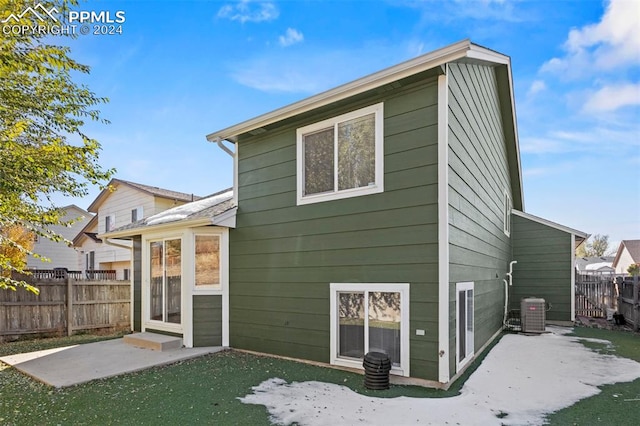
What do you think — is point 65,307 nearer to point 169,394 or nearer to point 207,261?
point 207,261

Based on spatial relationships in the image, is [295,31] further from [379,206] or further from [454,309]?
[454,309]

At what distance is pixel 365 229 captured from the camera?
5430mm

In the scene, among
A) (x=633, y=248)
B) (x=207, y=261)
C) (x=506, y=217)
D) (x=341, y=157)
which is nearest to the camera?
(x=341, y=157)

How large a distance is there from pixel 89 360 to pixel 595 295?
13519 mm

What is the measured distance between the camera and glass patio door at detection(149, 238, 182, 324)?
24.9 ft

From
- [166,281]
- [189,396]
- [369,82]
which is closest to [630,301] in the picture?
[369,82]

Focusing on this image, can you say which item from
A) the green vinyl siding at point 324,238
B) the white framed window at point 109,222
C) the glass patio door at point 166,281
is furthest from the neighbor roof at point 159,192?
the green vinyl siding at point 324,238

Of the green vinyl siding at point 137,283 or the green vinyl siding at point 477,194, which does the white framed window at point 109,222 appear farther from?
the green vinyl siding at point 477,194

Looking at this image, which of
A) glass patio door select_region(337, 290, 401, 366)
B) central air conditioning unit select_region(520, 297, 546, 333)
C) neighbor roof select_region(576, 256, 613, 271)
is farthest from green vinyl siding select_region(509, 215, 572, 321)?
neighbor roof select_region(576, 256, 613, 271)

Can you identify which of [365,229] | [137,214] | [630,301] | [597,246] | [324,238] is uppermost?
[137,214]

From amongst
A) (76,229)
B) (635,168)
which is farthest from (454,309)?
(76,229)

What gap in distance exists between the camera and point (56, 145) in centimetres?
477

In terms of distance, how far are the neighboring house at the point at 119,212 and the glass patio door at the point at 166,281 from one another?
704cm

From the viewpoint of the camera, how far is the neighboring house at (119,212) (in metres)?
15.4
